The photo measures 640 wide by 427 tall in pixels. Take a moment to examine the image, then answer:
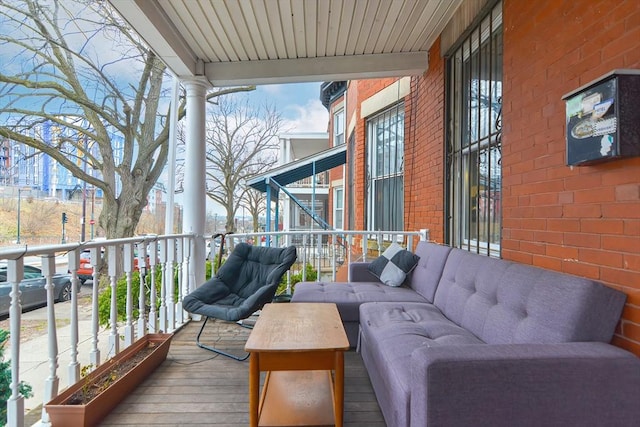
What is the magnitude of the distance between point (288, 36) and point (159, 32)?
1.11 metres

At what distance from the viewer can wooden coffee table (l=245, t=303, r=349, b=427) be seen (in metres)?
1.57

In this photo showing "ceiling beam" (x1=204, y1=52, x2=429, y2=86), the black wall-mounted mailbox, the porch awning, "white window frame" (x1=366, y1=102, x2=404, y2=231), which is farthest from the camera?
the porch awning

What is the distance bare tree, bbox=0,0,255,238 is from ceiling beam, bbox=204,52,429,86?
188 inches

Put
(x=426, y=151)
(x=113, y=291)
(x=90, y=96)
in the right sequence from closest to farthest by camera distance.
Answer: (x=113, y=291) < (x=426, y=151) < (x=90, y=96)

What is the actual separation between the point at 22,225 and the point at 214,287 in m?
3.35

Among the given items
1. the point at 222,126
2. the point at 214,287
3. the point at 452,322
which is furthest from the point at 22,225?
the point at 222,126

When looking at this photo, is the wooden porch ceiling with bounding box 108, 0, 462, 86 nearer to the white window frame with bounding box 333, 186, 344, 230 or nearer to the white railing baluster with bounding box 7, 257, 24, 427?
the white railing baluster with bounding box 7, 257, 24, 427

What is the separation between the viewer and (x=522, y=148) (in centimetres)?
212

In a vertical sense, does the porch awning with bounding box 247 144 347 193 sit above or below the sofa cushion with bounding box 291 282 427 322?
above

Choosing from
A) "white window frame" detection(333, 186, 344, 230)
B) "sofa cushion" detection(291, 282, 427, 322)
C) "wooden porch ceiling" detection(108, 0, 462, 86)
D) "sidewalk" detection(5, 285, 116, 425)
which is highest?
"wooden porch ceiling" detection(108, 0, 462, 86)

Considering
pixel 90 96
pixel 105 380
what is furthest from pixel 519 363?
pixel 90 96

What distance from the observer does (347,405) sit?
1901 mm

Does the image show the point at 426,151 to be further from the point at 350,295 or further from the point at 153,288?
the point at 153,288

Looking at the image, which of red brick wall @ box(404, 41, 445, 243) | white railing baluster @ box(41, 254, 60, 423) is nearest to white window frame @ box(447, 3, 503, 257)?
red brick wall @ box(404, 41, 445, 243)
